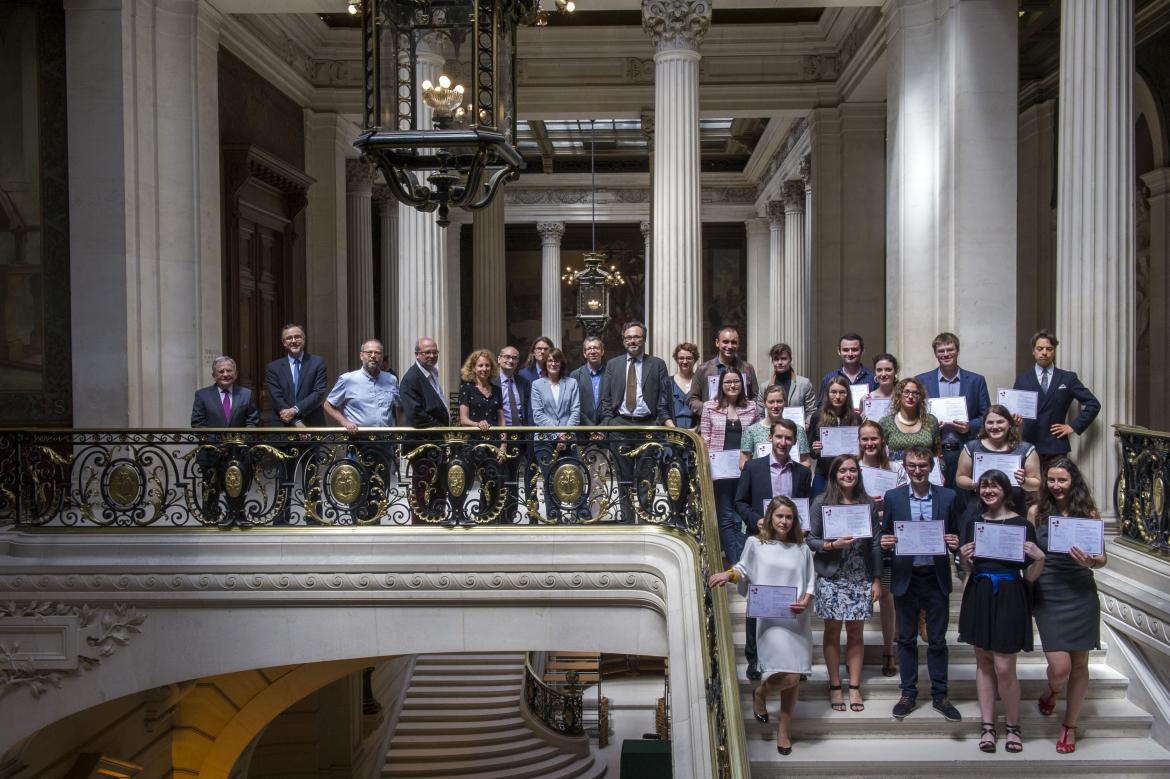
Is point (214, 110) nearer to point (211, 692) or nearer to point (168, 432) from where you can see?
A: point (168, 432)

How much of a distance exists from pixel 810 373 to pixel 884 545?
11675 millimetres

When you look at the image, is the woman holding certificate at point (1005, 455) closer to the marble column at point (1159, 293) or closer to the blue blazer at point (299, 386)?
the blue blazer at point (299, 386)

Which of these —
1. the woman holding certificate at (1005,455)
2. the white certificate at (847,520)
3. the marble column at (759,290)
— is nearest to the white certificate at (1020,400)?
the woman holding certificate at (1005,455)

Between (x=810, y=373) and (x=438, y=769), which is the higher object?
(x=810, y=373)

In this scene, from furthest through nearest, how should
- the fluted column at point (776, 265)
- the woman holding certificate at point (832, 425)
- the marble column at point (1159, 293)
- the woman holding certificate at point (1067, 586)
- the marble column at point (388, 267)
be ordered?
the fluted column at point (776, 265) < the marble column at point (388, 267) < the marble column at point (1159, 293) < the woman holding certificate at point (832, 425) < the woman holding certificate at point (1067, 586)

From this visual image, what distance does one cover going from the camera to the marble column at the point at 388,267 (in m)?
19.1

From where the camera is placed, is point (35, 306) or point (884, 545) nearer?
point (884, 545)

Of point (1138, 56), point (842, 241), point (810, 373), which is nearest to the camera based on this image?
point (1138, 56)

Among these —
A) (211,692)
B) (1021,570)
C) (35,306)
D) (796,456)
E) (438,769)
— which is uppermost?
(35,306)

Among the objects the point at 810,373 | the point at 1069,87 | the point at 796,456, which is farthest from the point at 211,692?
the point at 810,373

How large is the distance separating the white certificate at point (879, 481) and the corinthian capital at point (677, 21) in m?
6.34

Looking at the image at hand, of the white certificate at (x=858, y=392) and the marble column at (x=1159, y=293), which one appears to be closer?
the white certificate at (x=858, y=392)

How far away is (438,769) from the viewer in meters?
16.1

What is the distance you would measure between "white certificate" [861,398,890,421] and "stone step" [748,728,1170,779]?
2413mm
